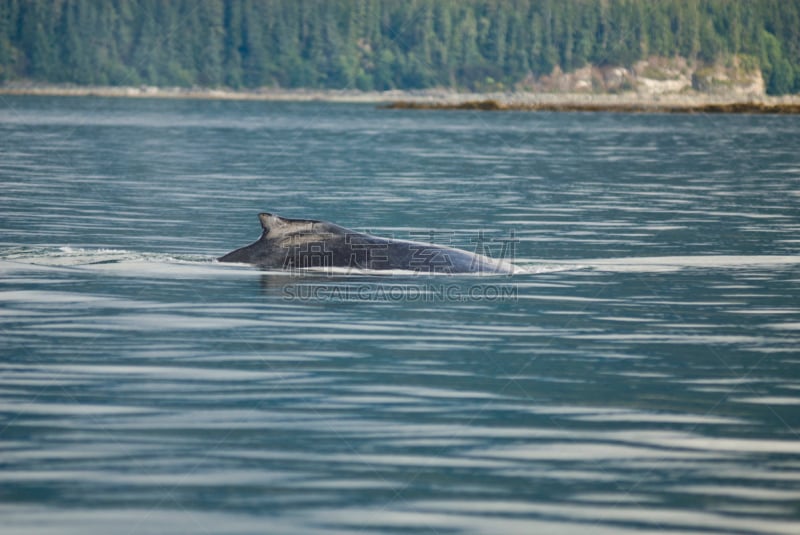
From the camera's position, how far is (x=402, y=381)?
15.1 metres

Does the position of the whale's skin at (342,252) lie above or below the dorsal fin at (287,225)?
below

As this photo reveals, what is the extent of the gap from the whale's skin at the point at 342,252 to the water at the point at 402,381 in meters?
0.62

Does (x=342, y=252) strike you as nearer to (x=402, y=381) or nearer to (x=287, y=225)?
(x=287, y=225)

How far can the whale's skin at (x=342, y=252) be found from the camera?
23.8 m

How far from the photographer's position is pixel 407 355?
16703 mm

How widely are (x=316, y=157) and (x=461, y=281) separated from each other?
5213cm

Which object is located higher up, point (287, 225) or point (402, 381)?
point (287, 225)

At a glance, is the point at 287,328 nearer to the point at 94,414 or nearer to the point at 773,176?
the point at 94,414

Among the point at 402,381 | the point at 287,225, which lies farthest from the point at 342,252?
the point at 402,381

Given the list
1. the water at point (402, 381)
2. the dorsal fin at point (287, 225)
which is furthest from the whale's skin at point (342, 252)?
the water at point (402, 381)

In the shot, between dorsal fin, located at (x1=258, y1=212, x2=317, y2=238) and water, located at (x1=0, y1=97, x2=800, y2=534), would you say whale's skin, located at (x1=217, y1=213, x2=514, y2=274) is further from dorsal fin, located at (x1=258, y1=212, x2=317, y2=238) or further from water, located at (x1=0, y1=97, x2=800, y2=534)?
water, located at (x1=0, y1=97, x2=800, y2=534)

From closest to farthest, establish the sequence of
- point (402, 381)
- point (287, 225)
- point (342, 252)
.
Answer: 1. point (402, 381)
2. point (287, 225)
3. point (342, 252)

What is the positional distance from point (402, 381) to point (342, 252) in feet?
29.1

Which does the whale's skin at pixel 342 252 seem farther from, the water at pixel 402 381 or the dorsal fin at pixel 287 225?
the water at pixel 402 381
